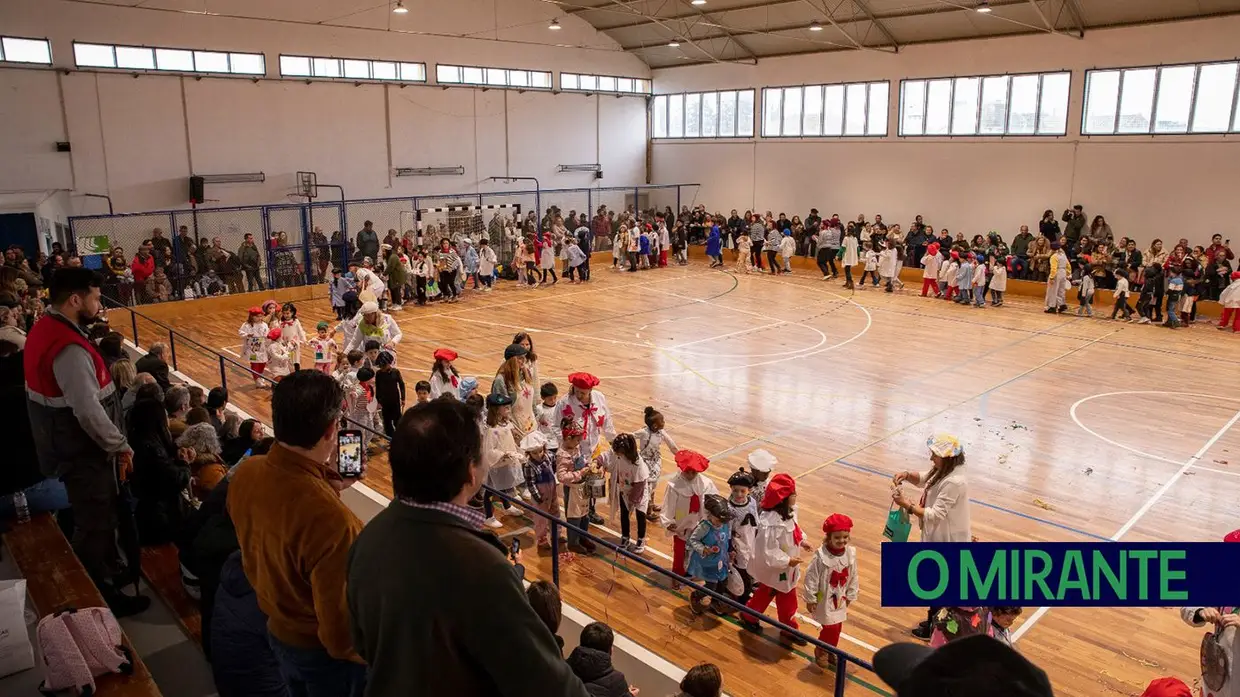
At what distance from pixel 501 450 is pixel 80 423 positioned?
3.53m

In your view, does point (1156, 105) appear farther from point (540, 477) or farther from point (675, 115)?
point (540, 477)

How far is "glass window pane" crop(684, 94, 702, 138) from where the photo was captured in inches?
1296

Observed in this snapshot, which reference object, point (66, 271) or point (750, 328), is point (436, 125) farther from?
point (66, 271)

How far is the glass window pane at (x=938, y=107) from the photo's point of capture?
2580 cm

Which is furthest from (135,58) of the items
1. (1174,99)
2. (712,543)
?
(1174,99)

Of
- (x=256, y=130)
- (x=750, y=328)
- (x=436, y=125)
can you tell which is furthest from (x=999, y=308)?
(x=256, y=130)

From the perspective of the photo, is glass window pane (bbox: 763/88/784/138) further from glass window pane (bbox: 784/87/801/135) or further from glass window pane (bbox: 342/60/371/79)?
glass window pane (bbox: 342/60/371/79)

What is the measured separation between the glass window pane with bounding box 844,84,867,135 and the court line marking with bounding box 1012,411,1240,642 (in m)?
17.5

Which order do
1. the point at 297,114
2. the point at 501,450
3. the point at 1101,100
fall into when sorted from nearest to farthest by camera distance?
the point at 501,450 < the point at 1101,100 < the point at 297,114

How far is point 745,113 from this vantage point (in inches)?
1232

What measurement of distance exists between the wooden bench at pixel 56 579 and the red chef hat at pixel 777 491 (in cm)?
408

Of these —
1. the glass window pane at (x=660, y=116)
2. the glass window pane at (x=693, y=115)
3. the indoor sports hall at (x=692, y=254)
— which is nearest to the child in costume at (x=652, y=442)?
the indoor sports hall at (x=692, y=254)

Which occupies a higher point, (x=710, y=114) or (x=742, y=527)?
(x=710, y=114)

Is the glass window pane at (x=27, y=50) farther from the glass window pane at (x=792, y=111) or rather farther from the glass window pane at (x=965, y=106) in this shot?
the glass window pane at (x=965, y=106)
